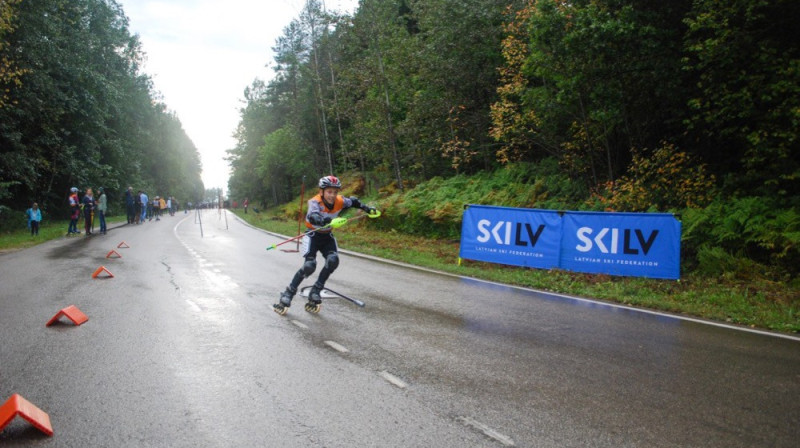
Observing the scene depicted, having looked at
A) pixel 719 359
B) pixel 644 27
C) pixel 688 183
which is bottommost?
pixel 719 359

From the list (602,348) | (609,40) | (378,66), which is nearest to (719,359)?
(602,348)

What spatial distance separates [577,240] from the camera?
1114 cm

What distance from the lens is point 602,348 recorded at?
5.64 m

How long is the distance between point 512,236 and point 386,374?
8131mm

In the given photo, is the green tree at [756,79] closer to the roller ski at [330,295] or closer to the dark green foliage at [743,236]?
the dark green foliage at [743,236]

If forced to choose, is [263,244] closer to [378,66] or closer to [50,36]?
[378,66]

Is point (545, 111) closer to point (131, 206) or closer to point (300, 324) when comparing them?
point (300, 324)

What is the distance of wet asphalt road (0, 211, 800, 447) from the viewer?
3492 mm

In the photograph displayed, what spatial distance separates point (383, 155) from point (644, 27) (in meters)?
18.0

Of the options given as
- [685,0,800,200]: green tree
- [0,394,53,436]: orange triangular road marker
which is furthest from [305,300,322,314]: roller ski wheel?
[685,0,800,200]: green tree

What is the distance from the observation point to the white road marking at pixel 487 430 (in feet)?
10.9

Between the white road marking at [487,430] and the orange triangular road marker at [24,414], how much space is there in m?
2.97

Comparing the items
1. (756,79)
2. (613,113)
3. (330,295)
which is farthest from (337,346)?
(613,113)

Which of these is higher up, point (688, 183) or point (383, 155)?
point (383, 155)
